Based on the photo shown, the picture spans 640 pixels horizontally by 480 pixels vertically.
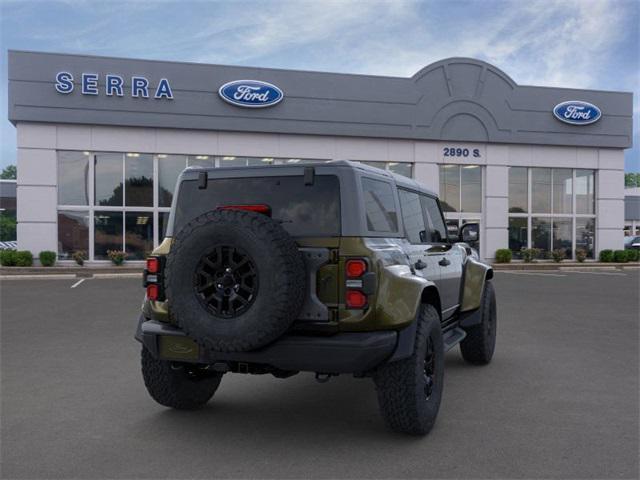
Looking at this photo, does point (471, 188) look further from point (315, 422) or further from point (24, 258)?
point (315, 422)

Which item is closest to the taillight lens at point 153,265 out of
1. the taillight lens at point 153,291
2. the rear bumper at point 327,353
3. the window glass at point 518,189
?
the taillight lens at point 153,291

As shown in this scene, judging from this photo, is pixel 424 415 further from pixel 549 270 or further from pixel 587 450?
pixel 549 270

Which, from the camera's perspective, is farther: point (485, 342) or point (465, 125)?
point (465, 125)

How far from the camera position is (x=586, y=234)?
95.8 feet

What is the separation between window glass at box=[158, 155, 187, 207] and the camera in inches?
950

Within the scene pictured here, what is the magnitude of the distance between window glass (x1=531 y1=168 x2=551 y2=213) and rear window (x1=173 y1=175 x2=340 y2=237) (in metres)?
26.0

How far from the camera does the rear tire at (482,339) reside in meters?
6.67

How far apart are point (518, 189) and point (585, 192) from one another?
12.5ft

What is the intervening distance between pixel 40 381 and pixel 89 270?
17.0 meters

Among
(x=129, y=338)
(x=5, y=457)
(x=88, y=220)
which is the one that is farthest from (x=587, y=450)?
(x=88, y=220)

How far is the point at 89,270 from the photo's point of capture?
22000 millimetres

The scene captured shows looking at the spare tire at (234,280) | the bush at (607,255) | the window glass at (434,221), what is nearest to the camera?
the spare tire at (234,280)

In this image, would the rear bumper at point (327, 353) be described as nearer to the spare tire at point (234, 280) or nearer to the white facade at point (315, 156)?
the spare tire at point (234, 280)

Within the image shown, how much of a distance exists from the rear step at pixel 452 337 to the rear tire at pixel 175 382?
2.09m
